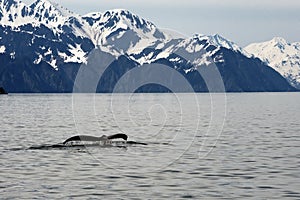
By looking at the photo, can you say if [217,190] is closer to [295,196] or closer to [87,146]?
[295,196]

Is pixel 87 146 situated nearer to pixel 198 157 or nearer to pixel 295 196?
pixel 198 157

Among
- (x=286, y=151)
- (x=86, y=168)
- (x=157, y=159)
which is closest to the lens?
(x=86, y=168)

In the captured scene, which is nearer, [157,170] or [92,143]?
[157,170]

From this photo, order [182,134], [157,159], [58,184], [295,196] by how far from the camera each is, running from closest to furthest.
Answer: [295,196]
[58,184]
[157,159]
[182,134]

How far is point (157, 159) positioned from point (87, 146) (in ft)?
43.5

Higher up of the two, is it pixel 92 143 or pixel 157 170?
pixel 92 143

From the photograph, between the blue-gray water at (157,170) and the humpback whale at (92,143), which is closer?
the blue-gray water at (157,170)

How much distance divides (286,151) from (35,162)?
2723 centimetres

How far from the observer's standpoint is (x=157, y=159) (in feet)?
183

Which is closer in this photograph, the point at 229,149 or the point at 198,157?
the point at 198,157

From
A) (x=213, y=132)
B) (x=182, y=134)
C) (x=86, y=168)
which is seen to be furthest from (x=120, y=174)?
(x=213, y=132)

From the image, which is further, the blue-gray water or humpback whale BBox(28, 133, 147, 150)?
humpback whale BBox(28, 133, 147, 150)

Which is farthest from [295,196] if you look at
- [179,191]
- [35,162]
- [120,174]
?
[35,162]

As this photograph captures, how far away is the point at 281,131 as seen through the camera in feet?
309
